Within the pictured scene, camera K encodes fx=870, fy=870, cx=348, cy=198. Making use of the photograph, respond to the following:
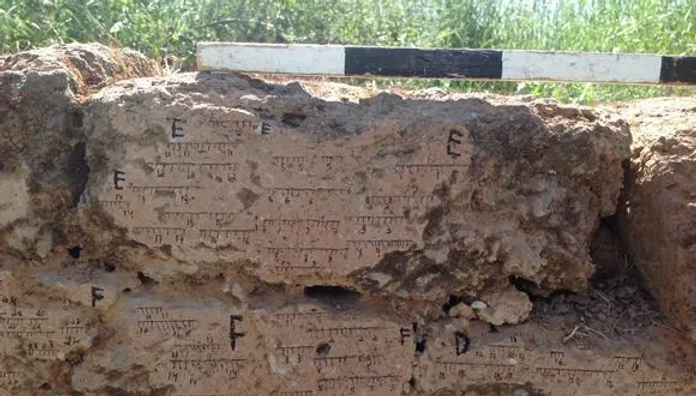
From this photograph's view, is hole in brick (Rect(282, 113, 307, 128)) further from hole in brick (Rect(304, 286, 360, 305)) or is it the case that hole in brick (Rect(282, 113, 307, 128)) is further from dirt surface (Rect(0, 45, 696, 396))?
hole in brick (Rect(304, 286, 360, 305))

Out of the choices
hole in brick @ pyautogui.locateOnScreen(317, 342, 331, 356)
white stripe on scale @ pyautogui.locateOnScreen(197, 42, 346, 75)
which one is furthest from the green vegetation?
hole in brick @ pyautogui.locateOnScreen(317, 342, 331, 356)

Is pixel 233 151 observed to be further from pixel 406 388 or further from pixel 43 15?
pixel 43 15

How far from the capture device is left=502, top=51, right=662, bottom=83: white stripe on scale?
2.97 meters

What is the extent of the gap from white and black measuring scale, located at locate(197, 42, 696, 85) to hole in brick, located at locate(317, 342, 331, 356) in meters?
0.90

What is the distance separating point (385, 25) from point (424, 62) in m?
2.55

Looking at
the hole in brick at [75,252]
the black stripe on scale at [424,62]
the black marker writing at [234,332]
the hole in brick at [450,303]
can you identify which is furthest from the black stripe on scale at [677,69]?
the hole in brick at [75,252]

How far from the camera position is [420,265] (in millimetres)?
2766

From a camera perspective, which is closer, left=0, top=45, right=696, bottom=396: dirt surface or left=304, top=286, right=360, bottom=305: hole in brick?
left=0, top=45, right=696, bottom=396: dirt surface

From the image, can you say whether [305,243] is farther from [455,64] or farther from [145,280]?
[455,64]

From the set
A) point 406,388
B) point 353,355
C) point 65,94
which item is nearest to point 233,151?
point 65,94

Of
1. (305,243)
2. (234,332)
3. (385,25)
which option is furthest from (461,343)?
(385,25)

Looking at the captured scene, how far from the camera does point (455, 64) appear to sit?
301cm

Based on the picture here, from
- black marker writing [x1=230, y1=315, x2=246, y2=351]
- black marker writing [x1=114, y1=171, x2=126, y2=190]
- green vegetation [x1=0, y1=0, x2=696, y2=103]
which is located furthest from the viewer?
green vegetation [x1=0, y1=0, x2=696, y2=103]

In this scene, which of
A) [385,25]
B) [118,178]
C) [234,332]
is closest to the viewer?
[118,178]
